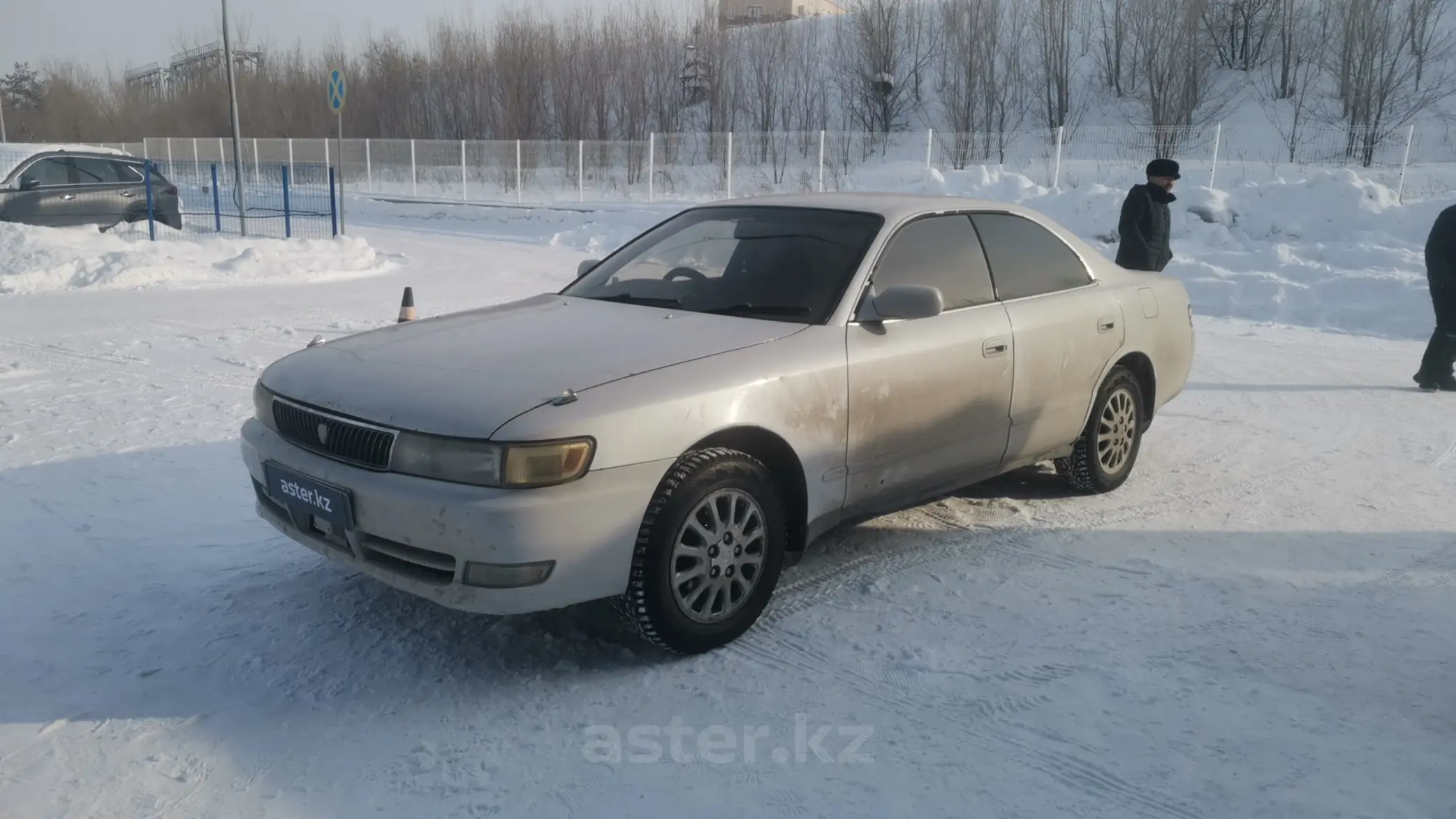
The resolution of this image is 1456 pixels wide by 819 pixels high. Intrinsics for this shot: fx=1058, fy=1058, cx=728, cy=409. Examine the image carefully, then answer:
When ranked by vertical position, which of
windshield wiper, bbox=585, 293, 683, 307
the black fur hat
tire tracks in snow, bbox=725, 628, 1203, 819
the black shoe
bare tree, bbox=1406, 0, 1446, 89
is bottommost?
tire tracks in snow, bbox=725, 628, 1203, 819

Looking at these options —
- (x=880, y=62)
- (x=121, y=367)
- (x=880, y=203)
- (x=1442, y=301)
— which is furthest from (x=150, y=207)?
(x=880, y=62)

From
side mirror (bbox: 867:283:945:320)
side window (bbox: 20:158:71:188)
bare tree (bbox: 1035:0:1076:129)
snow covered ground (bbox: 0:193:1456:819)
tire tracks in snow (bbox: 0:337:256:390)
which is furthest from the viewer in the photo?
bare tree (bbox: 1035:0:1076:129)

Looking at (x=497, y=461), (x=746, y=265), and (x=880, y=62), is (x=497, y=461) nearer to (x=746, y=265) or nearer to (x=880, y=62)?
(x=746, y=265)

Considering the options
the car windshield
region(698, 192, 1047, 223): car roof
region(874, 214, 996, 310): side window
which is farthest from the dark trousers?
the car windshield

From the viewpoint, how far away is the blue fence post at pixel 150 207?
1673 cm

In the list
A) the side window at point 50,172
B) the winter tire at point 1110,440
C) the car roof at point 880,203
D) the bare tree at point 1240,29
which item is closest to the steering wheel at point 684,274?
the car roof at point 880,203

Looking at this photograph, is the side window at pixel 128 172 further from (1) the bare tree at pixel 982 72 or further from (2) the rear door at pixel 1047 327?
(1) the bare tree at pixel 982 72

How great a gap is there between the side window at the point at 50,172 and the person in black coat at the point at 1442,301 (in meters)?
18.0

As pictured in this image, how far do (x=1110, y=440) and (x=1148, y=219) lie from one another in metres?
3.10

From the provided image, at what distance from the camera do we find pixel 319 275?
14102 mm

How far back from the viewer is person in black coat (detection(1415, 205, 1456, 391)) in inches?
315

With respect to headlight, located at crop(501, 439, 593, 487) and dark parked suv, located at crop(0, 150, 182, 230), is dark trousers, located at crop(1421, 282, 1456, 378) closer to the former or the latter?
headlight, located at crop(501, 439, 593, 487)

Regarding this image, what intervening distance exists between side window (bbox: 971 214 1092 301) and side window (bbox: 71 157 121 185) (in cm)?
1662

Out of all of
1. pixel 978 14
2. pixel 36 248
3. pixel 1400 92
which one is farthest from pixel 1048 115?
pixel 36 248
